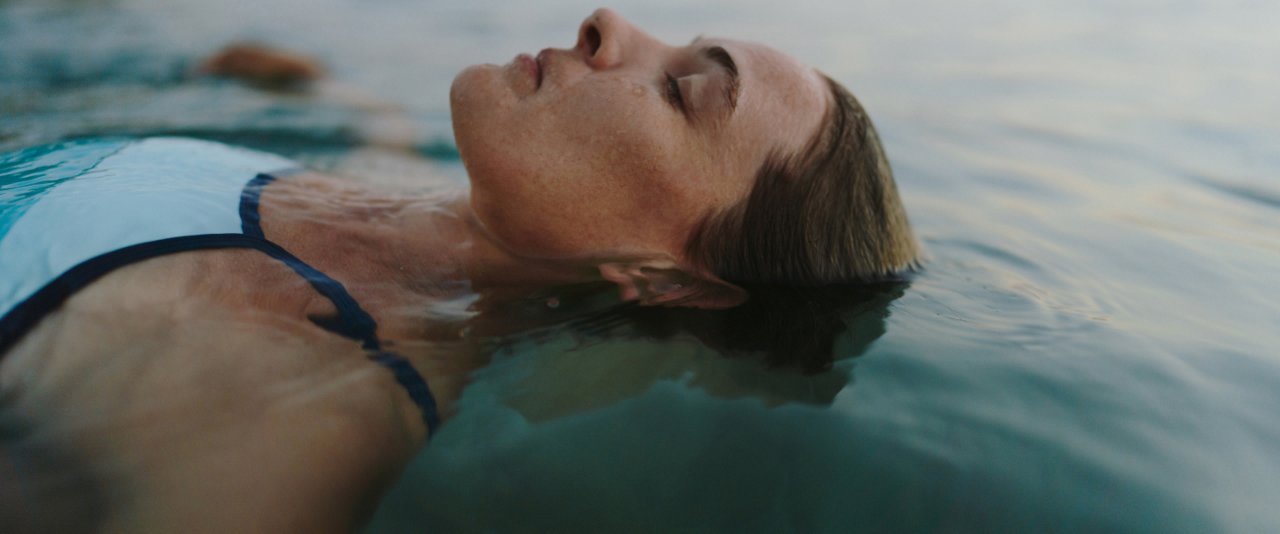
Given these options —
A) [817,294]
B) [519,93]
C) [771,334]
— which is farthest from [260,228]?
[817,294]

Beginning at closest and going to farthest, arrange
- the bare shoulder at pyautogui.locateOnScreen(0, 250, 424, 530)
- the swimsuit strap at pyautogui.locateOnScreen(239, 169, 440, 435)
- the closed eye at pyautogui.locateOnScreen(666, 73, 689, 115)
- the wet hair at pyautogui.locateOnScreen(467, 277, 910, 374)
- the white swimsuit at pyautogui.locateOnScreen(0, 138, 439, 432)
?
the bare shoulder at pyautogui.locateOnScreen(0, 250, 424, 530), the white swimsuit at pyautogui.locateOnScreen(0, 138, 439, 432), the swimsuit strap at pyautogui.locateOnScreen(239, 169, 440, 435), the wet hair at pyautogui.locateOnScreen(467, 277, 910, 374), the closed eye at pyautogui.locateOnScreen(666, 73, 689, 115)

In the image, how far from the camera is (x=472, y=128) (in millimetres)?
2545

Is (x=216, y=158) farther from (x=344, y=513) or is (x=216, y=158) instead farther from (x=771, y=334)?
(x=771, y=334)

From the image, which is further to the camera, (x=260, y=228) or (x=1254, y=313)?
(x=1254, y=313)

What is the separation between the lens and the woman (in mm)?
1754

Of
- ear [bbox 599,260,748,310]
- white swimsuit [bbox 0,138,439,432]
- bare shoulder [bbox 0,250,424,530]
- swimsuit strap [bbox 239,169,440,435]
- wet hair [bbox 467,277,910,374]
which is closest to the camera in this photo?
bare shoulder [bbox 0,250,424,530]

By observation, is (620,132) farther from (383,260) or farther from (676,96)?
(383,260)

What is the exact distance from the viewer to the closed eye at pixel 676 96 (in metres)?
2.55

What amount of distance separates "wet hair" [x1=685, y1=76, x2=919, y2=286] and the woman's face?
0.20 feet

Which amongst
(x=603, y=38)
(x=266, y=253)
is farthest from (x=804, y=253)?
(x=266, y=253)

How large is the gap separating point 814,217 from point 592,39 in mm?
921

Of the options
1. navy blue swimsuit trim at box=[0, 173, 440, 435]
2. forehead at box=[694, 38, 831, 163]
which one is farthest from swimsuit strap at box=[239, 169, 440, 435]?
forehead at box=[694, 38, 831, 163]

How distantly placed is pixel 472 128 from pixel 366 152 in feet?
9.49

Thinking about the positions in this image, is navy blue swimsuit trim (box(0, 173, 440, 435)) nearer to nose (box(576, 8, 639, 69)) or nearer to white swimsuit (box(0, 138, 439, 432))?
white swimsuit (box(0, 138, 439, 432))
